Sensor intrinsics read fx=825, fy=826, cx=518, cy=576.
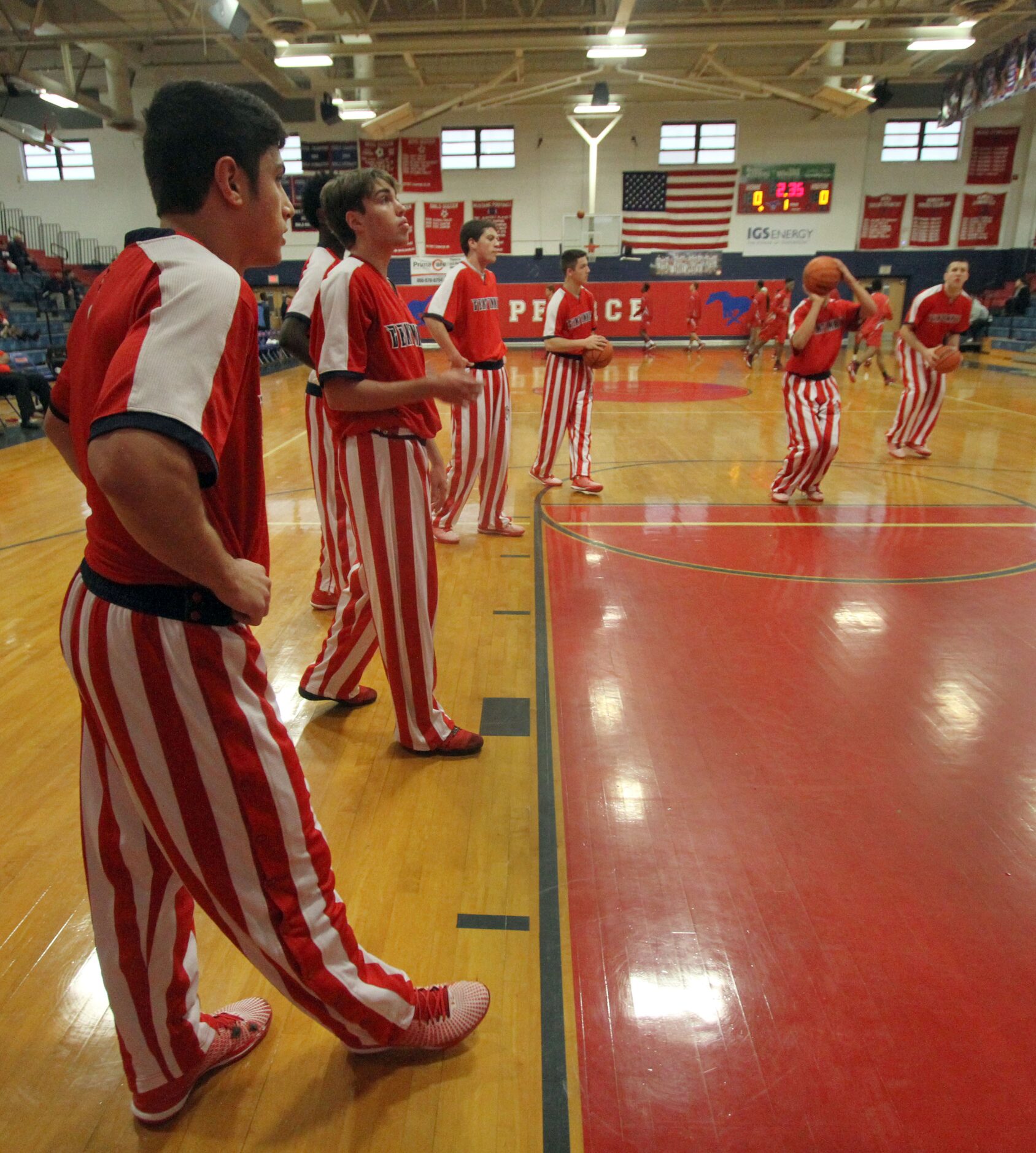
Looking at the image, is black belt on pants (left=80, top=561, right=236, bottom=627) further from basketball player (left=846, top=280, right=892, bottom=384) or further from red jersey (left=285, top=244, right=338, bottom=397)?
basketball player (left=846, top=280, right=892, bottom=384)

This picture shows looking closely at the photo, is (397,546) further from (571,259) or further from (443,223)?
(443,223)

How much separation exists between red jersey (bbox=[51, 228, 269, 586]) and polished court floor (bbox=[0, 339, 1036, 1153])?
3.92 feet

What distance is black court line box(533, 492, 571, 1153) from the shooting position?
1.59m

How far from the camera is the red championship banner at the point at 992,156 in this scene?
20844mm

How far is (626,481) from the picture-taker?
7047 millimetres

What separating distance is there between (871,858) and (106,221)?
83.9 ft

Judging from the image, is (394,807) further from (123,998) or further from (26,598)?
(26,598)

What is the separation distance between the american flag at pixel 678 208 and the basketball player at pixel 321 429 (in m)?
19.6

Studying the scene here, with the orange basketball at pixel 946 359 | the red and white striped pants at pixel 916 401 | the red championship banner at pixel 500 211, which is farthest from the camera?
the red championship banner at pixel 500 211

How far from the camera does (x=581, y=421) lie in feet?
21.6

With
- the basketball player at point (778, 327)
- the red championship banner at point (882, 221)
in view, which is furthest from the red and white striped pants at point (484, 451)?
the red championship banner at point (882, 221)

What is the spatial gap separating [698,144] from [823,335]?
1785 centimetres

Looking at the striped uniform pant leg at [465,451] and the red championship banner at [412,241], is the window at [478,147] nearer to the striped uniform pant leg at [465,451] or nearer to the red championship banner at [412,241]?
the red championship banner at [412,241]

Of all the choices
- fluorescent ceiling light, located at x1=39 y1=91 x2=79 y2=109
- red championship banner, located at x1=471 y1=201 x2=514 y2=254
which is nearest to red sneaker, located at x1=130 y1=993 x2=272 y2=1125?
fluorescent ceiling light, located at x1=39 y1=91 x2=79 y2=109
